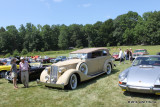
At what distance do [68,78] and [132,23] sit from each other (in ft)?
239

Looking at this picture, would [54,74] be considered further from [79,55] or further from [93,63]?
[93,63]

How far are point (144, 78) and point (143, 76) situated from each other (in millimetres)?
122

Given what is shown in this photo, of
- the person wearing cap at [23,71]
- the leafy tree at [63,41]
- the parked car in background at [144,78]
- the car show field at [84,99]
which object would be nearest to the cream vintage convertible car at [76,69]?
the car show field at [84,99]

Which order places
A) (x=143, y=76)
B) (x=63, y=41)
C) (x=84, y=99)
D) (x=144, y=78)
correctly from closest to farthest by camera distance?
(x=144, y=78) < (x=143, y=76) < (x=84, y=99) < (x=63, y=41)

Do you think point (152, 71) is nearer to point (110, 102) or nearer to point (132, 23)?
point (110, 102)

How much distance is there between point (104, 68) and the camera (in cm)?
856

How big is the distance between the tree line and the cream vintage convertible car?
178ft

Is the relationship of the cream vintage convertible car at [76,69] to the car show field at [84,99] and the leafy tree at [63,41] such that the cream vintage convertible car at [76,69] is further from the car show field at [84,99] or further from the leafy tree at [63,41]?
the leafy tree at [63,41]

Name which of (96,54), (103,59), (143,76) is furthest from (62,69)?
(143,76)

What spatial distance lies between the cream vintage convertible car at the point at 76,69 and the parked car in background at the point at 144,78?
7.41ft

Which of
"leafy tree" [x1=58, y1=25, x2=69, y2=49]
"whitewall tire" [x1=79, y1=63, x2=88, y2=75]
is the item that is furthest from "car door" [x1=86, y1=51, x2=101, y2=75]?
"leafy tree" [x1=58, y1=25, x2=69, y2=49]

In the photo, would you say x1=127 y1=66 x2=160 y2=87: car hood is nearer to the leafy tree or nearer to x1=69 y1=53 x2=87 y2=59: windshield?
x1=69 y1=53 x2=87 y2=59: windshield

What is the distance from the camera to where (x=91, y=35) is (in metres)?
84.9

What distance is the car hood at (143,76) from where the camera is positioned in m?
4.52
